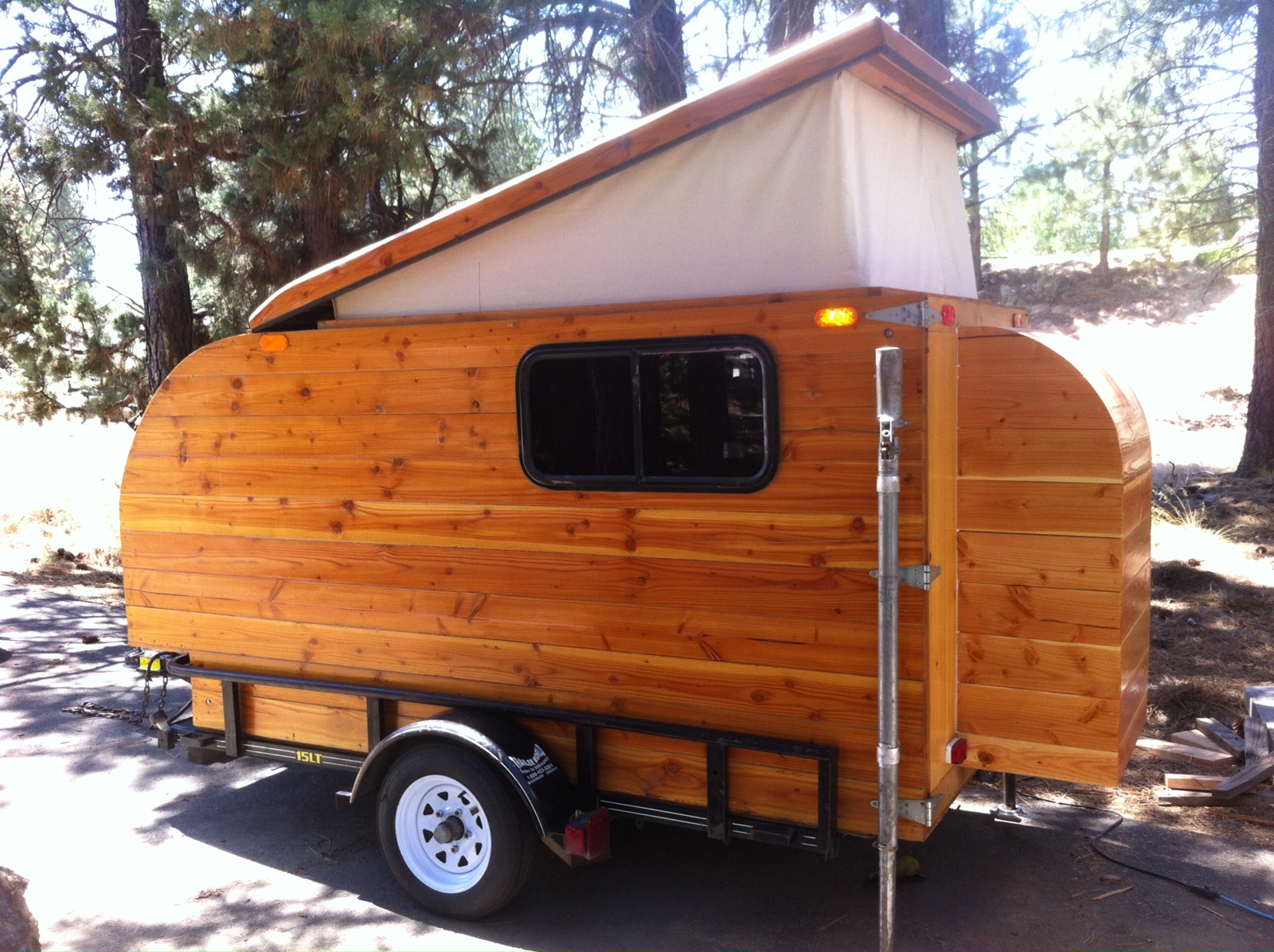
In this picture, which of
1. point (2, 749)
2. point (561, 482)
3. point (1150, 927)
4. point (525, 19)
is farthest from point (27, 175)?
point (1150, 927)

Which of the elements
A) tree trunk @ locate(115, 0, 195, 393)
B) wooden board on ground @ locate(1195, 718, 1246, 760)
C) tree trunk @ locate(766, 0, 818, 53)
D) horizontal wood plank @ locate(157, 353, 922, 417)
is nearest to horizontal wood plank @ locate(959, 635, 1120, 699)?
Result: horizontal wood plank @ locate(157, 353, 922, 417)

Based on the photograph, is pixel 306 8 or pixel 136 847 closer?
pixel 136 847

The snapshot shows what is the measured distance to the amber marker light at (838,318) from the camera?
3.46 m

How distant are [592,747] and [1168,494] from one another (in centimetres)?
978

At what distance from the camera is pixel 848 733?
11.8ft

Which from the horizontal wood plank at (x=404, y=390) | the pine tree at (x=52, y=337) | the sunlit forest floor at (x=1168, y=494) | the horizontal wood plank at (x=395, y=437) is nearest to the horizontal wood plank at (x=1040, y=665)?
the horizontal wood plank at (x=395, y=437)

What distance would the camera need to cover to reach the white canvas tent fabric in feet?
11.9

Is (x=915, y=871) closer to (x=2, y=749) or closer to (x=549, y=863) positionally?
(x=549, y=863)

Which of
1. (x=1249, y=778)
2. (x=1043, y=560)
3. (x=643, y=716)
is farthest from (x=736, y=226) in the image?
(x=1249, y=778)

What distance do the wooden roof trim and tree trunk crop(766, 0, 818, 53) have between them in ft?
15.3

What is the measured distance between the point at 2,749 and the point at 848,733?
527 centimetres

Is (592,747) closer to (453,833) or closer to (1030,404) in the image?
(453,833)

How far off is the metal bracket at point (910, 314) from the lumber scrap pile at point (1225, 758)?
122 inches

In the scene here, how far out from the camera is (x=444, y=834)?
13.6ft
